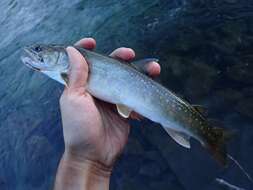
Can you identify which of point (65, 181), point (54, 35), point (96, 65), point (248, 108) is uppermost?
point (96, 65)

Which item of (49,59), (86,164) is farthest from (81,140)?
(49,59)

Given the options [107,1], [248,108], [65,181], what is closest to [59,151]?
[248,108]

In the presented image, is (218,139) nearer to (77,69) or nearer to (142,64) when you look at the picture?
(142,64)

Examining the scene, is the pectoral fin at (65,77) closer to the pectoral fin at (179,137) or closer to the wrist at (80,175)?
the wrist at (80,175)

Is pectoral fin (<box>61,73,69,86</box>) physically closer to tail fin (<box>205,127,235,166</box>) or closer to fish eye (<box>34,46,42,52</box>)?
fish eye (<box>34,46,42,52</box>)

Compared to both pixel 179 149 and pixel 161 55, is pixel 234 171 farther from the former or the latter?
pixel 161 55

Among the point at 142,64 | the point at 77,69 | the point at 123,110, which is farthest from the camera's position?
the point at 142,64
